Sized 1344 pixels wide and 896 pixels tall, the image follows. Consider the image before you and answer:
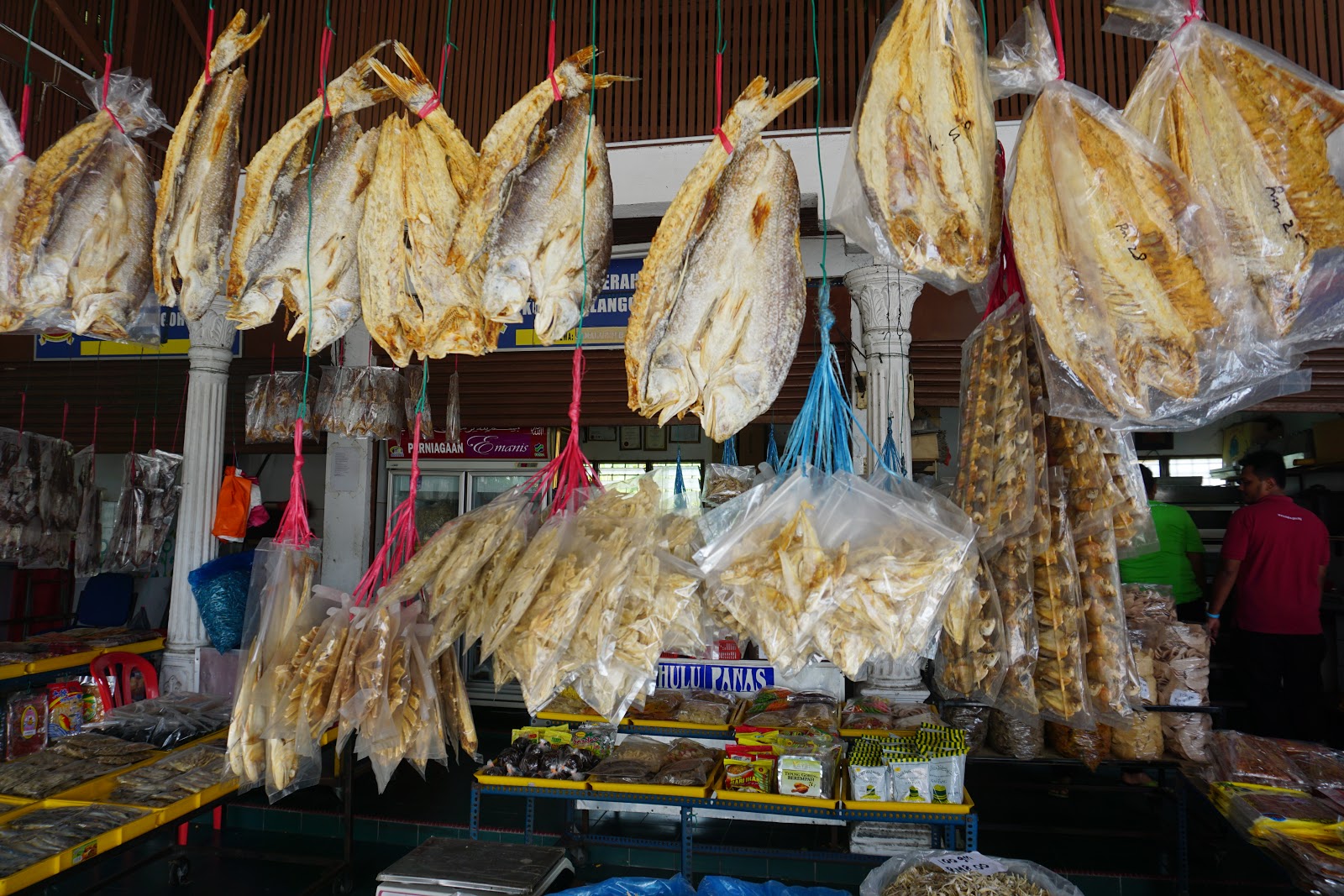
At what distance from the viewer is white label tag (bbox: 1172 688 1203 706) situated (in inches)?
149

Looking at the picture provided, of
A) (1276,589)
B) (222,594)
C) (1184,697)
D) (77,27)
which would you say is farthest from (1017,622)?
(222,594)

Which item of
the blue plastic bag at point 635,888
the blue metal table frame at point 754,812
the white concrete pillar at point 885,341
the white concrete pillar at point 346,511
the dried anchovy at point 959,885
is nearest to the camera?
the blue plastic bag at point 635,888

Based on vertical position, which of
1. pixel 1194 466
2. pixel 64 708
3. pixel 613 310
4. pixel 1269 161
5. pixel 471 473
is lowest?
pixel 64 708

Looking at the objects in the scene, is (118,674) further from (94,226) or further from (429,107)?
(429,107)

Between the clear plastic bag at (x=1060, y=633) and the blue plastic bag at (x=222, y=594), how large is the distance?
471 cm

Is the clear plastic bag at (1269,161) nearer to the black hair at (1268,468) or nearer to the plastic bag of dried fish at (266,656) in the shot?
the plastic bag of dried fish at (266,656)

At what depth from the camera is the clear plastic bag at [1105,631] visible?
1.74 m

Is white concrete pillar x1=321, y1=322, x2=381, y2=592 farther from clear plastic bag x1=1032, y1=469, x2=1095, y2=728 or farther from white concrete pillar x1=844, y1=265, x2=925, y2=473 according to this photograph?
clear plastic bag x1=1032, y1=469, x2=1095, y2=728

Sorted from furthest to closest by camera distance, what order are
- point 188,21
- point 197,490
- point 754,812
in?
point 197,490 → point 188,21 → point 754,812

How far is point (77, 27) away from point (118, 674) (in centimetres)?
388

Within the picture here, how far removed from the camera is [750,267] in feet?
5.86

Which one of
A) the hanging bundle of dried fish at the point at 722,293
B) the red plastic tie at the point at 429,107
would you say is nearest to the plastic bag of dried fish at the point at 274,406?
the red plastic tie at the point at 429,107

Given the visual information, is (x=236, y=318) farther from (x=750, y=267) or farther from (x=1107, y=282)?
(x=1107, y=282)

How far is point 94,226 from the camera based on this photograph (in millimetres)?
2346
